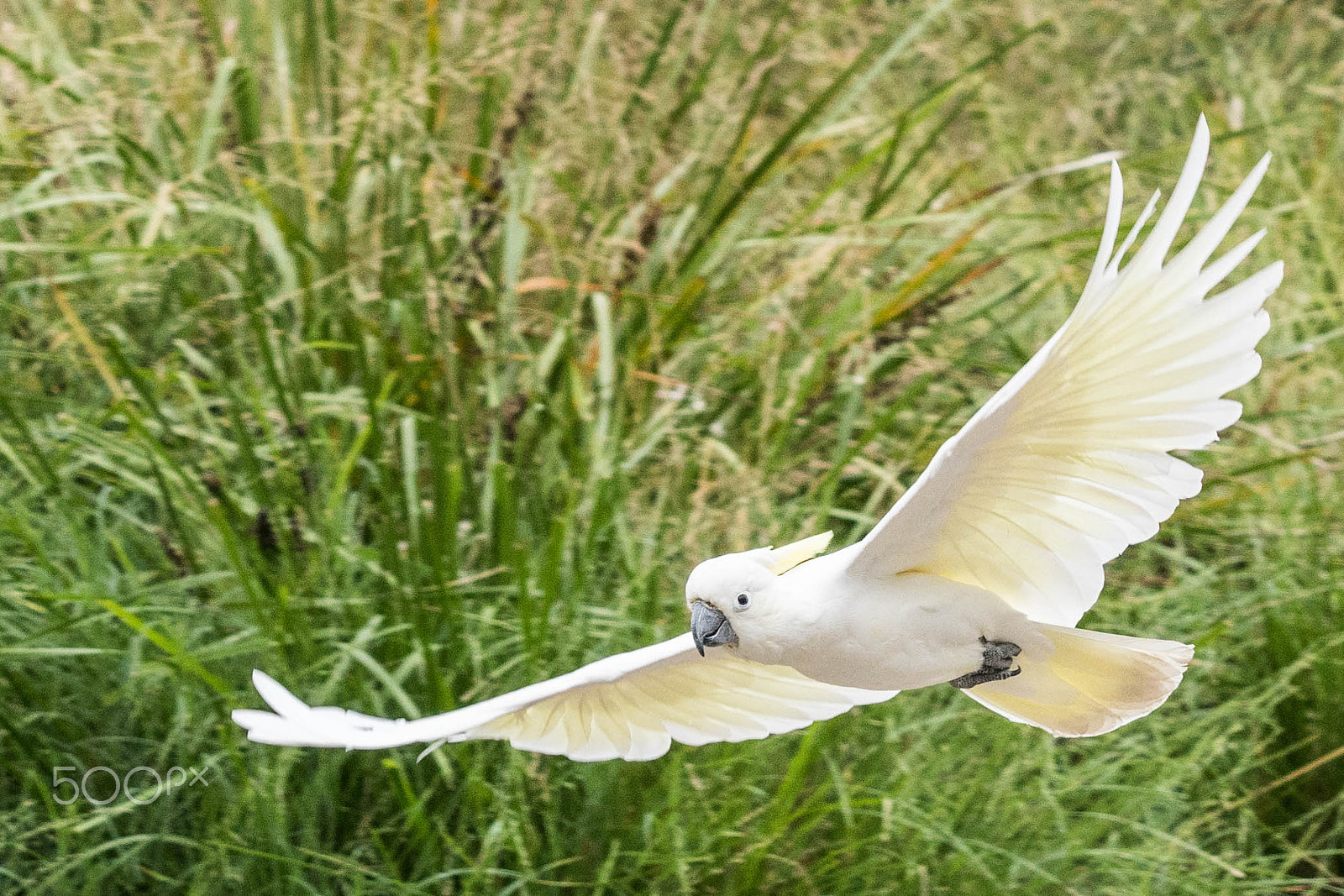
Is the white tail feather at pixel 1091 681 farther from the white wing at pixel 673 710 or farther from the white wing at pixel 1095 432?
the white wing at pixel 673 710

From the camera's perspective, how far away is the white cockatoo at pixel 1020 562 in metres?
1.44

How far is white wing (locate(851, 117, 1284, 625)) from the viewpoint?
1.40 metres

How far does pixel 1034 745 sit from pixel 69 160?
268cm

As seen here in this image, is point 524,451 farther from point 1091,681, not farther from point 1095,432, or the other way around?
point 1095,432

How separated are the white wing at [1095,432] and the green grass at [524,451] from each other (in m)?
0.78

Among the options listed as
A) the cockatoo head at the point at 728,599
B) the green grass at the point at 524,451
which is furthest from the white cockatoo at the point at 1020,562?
the green grass at the point at 524,451

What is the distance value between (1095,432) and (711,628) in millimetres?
557


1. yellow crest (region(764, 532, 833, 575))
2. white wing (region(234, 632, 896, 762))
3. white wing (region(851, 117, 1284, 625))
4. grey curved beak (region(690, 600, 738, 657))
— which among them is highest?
white wing (region(851, 117, 1284, 625))

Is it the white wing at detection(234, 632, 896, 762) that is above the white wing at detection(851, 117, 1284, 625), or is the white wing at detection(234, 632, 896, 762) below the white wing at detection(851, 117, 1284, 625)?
below

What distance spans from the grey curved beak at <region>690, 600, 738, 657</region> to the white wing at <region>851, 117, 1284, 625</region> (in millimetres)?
191

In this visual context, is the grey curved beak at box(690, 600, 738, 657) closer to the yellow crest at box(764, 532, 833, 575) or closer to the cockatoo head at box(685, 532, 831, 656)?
the cockatoo head at box(685, 532, 831, 656)

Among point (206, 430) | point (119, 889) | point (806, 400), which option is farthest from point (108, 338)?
point (806, 400)

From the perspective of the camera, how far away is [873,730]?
271 centimetres

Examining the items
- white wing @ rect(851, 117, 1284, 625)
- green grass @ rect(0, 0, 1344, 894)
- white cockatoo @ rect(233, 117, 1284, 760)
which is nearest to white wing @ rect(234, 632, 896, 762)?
white cockatoo @ rect(233, 117, 1284, 760)
